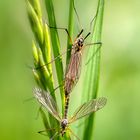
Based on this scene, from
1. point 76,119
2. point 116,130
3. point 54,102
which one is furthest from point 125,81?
point 54,102

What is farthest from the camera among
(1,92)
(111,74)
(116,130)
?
(111,74)

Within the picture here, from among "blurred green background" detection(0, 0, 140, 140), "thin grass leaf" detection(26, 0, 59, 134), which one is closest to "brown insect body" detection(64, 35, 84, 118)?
"thin grass leaf" detection(26, 0, 59, 134)

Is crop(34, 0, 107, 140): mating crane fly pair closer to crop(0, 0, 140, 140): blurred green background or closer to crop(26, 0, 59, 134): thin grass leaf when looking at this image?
crop(26, 0, 59, 134): thin grass leaf

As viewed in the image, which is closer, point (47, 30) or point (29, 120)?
point (47, 30)

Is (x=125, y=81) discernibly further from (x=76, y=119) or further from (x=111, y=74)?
(x=76, y=119)

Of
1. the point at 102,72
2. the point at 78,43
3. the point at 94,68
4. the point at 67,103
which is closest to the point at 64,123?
the point at 67,103

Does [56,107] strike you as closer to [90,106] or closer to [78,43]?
[90,106]

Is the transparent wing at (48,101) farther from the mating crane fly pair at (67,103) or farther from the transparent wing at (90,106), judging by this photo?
the transparent wing at (90,106)
